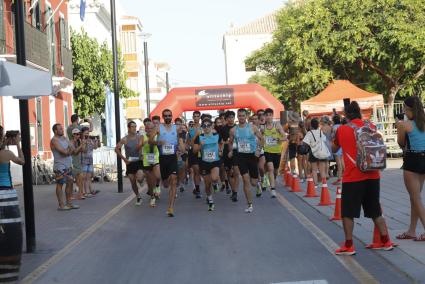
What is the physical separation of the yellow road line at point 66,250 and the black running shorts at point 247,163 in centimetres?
259

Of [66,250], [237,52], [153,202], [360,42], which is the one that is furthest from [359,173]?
[237,52]

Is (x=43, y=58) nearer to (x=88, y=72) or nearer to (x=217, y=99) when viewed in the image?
(x=217, y=99)

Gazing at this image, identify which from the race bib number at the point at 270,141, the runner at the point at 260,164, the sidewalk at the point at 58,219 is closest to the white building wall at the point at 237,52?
the sidewalk at the point at 58,219

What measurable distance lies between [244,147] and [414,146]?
5.55 m

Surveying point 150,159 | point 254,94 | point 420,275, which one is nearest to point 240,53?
point 254,94

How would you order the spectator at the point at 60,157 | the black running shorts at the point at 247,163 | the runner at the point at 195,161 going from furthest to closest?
1. the runner at the point at 195,161
2. the spectator at the point at 60,157
3. the black running shorts at the point at 247,163

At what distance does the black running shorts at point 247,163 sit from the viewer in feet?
47.2

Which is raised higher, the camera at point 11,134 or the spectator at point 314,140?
the camera at point 11,134

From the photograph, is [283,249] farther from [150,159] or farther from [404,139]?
[150,159]

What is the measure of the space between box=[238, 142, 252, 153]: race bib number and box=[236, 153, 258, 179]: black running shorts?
6 centimetres

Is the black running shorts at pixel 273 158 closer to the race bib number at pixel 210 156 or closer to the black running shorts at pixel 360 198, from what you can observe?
the race bib number at pixel 210 156

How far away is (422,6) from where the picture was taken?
37.7 m

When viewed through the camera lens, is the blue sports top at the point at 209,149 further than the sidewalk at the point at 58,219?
Yes

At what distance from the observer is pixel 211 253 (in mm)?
9406
